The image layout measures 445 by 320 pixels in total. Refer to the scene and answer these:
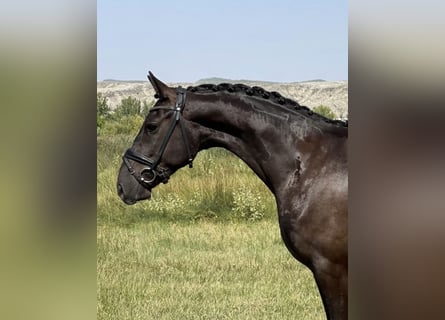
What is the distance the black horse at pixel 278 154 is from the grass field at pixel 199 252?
190cm

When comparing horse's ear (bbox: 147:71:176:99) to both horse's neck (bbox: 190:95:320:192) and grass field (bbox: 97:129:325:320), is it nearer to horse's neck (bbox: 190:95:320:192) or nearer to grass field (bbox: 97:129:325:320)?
horse's neck (bbox: 190:95:320:192)

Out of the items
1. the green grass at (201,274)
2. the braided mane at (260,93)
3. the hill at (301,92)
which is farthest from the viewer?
the hill at (301,92)

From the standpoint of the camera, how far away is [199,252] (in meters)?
5.67

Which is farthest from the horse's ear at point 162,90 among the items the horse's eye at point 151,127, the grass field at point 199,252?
the grass field at point 199,252

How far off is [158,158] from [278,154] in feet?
1.91

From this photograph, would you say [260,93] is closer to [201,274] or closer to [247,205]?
[201,274]

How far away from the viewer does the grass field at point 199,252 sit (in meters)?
4.54

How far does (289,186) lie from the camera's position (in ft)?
8.21

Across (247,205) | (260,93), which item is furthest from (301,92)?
(260,93)

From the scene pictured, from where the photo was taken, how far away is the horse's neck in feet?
8.35

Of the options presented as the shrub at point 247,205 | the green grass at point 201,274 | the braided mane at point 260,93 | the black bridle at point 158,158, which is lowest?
the green grass at point 201,274

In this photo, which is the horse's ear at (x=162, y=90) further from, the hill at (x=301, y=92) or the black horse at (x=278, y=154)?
the hill at (x=301, y=92)

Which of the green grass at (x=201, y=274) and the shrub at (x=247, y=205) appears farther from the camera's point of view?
the shrub at (x=247, y=205)
